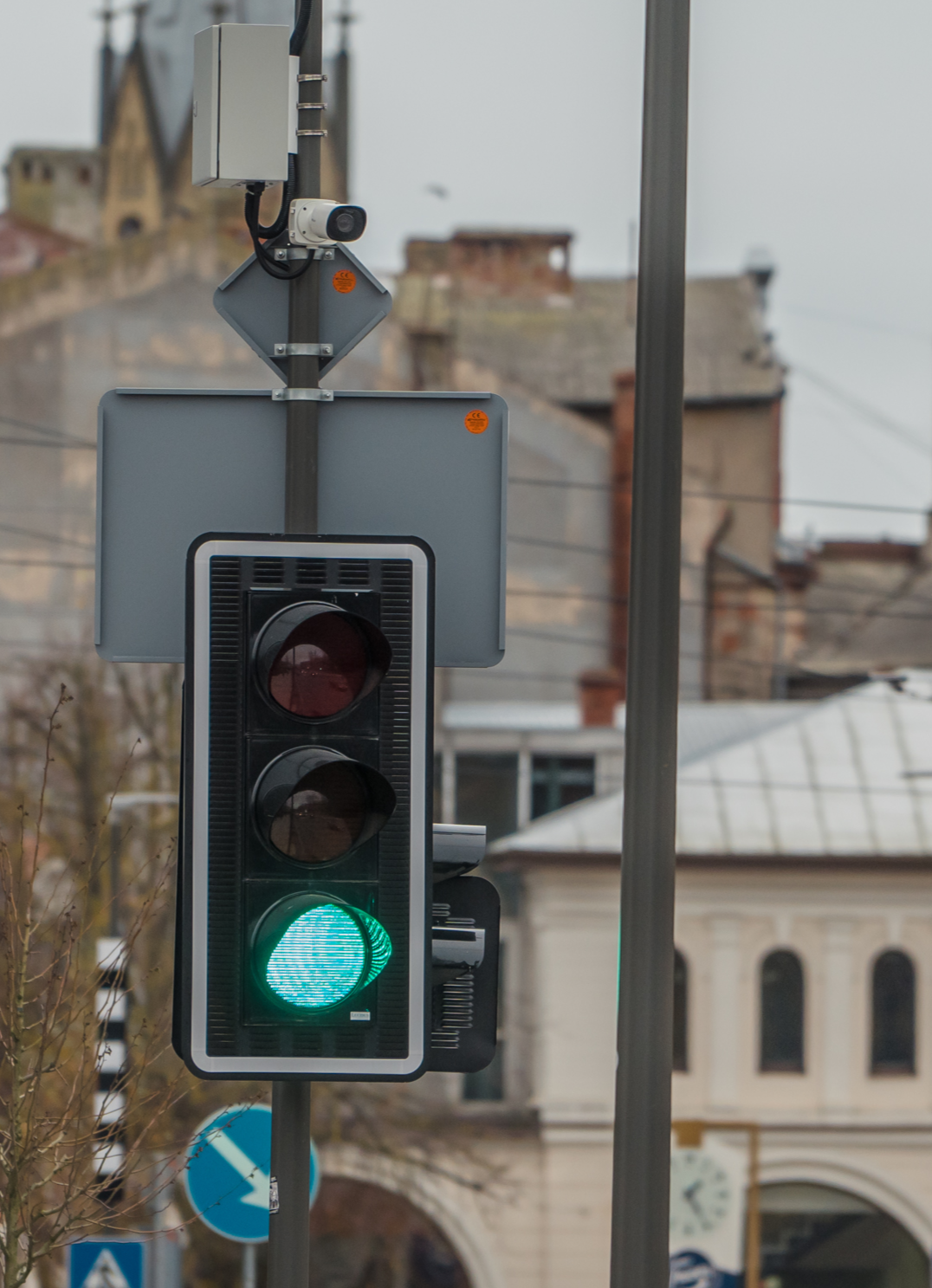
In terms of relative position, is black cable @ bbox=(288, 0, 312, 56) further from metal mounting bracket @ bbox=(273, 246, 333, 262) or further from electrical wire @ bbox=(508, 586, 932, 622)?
electrical wire @ bbox=(508, 586, 932, 622)

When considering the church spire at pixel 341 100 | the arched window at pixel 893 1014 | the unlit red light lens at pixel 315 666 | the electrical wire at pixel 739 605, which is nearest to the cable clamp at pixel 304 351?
the unlit red light lens at pixel 315 666

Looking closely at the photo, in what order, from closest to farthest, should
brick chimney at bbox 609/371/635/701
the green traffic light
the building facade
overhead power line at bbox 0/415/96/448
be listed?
1. the green traffic light
2. the building facade
3. overhead power line at bbox 0/415/96/448
4. brick chimney at bbox 609/371/635/701

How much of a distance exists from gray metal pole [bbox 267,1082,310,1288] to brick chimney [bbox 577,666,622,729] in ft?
86.2

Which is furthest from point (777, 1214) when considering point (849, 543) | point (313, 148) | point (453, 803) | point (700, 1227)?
point (313, 148)

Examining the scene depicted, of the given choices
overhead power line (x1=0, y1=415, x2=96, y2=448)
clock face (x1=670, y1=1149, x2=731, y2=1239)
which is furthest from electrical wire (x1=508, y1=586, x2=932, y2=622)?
clock face (x1=670, y1=1149, x2=731, y2=1239)

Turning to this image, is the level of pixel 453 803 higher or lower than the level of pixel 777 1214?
higher

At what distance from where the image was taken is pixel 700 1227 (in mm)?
25719

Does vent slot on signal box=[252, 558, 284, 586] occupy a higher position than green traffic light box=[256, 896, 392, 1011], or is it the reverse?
vent slot on signal box=[252, 558, 284, 586]

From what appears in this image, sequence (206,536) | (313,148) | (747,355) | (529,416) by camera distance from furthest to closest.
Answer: (747,355) → (529,416) → (313,148) → (206,536)

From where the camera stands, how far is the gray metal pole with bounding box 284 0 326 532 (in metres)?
3.86

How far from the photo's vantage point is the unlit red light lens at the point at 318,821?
3.31 metres

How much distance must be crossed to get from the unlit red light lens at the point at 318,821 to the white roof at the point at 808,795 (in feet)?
76.2

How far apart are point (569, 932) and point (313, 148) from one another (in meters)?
24.0

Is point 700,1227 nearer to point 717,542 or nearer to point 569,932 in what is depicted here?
point 569,932
